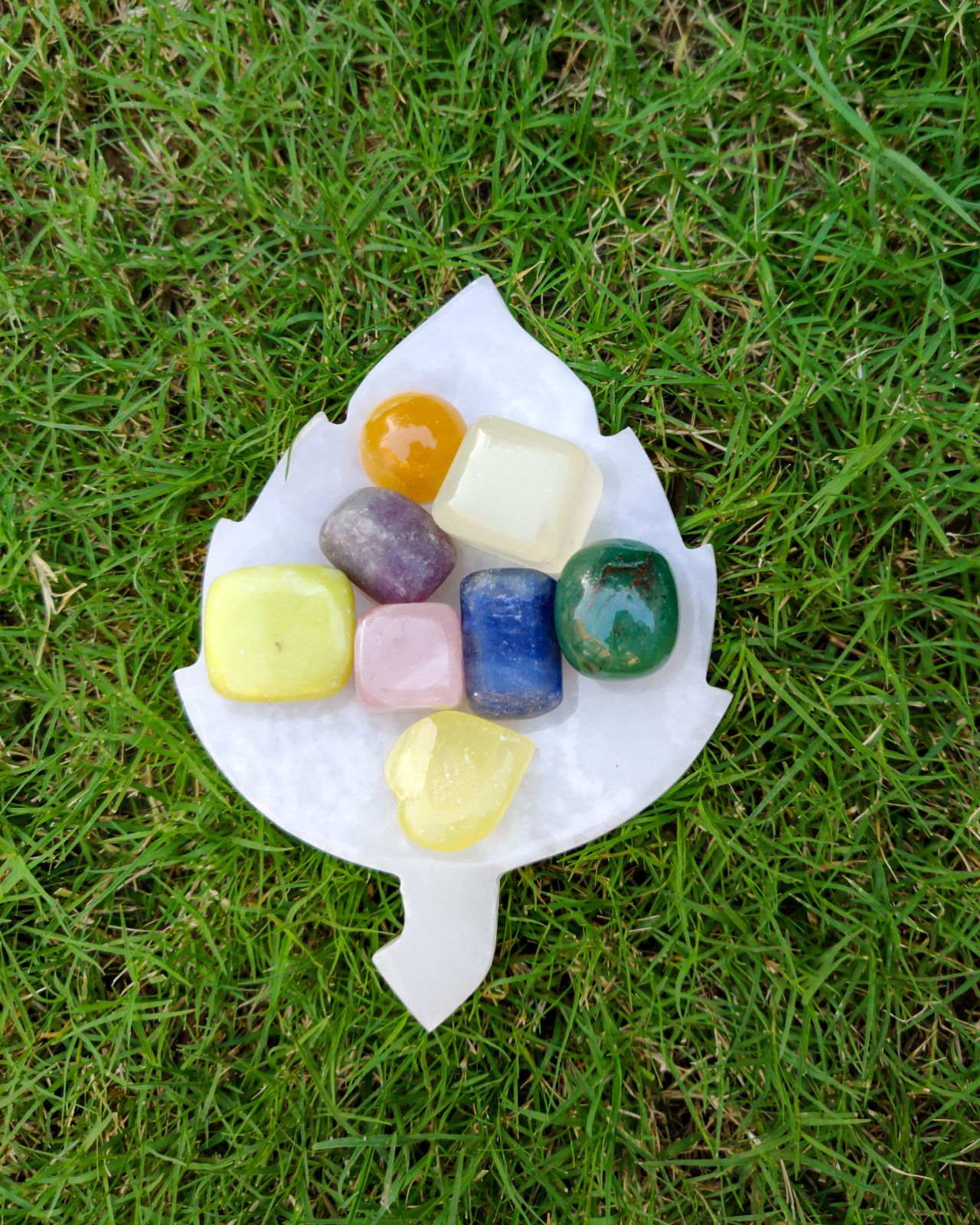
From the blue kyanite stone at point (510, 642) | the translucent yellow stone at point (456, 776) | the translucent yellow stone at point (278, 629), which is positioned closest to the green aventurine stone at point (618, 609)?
the blue kyanite stone at point (510, 642)

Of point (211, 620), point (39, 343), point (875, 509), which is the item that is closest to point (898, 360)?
point (875, 509)

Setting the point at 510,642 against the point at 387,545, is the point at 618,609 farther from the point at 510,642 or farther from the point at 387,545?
the point at 387,545

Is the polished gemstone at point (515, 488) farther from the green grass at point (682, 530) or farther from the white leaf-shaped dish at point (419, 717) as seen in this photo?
the green grass at point (682, 530)

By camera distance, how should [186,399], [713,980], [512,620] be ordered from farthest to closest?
[186,399], [713,980], [512,620]

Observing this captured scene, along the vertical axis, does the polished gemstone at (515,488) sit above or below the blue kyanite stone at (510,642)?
above

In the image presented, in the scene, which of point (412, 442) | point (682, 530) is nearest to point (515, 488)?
point (412, 442)

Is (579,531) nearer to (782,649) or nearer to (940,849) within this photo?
(782,649)

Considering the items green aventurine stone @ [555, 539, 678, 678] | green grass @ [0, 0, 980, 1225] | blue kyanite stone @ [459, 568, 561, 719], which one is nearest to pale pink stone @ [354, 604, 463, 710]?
blue kyanite stone @ [459, 568, 561, 719]
